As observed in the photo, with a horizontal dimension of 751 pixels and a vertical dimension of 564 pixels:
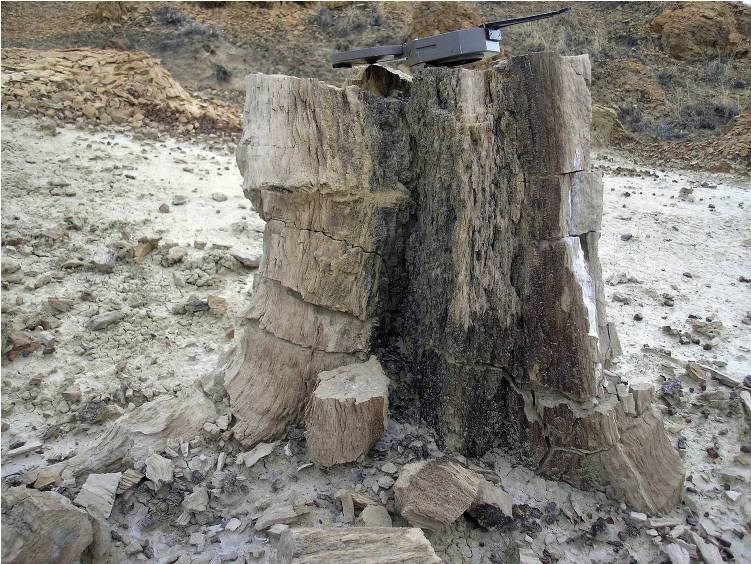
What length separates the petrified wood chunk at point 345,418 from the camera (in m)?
2.46

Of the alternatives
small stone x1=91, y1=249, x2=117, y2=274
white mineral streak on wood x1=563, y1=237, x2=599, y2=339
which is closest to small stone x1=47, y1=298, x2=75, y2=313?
small stone x1=91, y1=249, x2=117, y2=274

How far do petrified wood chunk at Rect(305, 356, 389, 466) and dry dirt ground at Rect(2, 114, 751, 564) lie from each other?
3.8 inches

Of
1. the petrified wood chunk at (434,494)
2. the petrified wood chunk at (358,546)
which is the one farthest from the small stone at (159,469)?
the petrified wood chunk at (434,494)

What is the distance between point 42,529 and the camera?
207 centimetres

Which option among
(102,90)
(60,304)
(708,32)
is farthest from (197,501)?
(708,32)

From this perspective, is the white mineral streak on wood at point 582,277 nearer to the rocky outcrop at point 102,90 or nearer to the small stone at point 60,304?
the small stone at point 60,304

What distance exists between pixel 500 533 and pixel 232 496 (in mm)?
1195

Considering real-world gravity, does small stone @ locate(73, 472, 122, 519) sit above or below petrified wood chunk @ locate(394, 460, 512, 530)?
below

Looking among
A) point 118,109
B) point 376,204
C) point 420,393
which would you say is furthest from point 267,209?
point 118,109

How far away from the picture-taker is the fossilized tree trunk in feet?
7.77

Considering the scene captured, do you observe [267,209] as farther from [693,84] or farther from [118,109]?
[693,84]

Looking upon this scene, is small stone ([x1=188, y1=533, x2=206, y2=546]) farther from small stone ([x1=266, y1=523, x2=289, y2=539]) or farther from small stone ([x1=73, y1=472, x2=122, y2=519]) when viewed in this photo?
small stone ([x1=73, y1=472, x2=122, y2=519])

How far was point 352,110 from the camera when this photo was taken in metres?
2.66

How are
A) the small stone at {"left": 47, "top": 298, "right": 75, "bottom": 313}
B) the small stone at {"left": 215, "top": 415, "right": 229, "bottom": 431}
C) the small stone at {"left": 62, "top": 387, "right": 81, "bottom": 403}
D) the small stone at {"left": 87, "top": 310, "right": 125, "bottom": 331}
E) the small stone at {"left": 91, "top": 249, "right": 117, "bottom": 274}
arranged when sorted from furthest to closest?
the small stone at {"left": 91, "top": 249, "right": 117, "bottom": 274} < the small stone at {"left": 47, "top": 298, "right": 75, "bottom": 313} < the small stone at {"left": 87, "top": 310, "right": 125, "bottom": 331} < the small stone at {"left": 62, "top": 387, "right": 81, "bottom": 403} < the small stone at {"left": 215, "top": 415, "right": 229, "bottom": 431}
